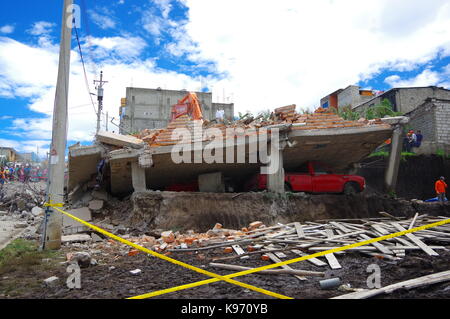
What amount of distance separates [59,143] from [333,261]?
19.7ft

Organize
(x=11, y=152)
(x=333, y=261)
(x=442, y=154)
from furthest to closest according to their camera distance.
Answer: (x=11, y=152), (x=442, y=154), (x=333, y=261)

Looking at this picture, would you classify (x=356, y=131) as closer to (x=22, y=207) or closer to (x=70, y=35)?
(x=70, y=35)

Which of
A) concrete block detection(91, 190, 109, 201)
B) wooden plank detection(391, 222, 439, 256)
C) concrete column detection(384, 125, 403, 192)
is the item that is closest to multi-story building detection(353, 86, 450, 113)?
concrete column detection(384, 125, 403, 192)

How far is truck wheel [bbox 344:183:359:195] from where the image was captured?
40.0 feet

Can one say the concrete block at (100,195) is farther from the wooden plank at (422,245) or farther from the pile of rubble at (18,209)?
the wooden plank at (422,245)

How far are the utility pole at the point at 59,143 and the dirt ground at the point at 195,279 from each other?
102 centimetres

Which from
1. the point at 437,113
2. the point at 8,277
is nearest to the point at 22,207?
the point at 8,277

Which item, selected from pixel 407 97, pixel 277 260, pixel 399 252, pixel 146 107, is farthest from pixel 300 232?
pixel 146 107

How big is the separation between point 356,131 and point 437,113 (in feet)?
44.8

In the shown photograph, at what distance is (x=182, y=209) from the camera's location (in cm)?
958

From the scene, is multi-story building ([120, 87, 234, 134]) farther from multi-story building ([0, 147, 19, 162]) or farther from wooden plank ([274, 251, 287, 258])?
wooden plank ([274, 251, 287, 258])

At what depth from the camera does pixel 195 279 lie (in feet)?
14.0

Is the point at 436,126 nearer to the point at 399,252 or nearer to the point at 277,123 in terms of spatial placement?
the point at 277,123

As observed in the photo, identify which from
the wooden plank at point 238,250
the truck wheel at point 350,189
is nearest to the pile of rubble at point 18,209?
the wooden plank at point 238,250
